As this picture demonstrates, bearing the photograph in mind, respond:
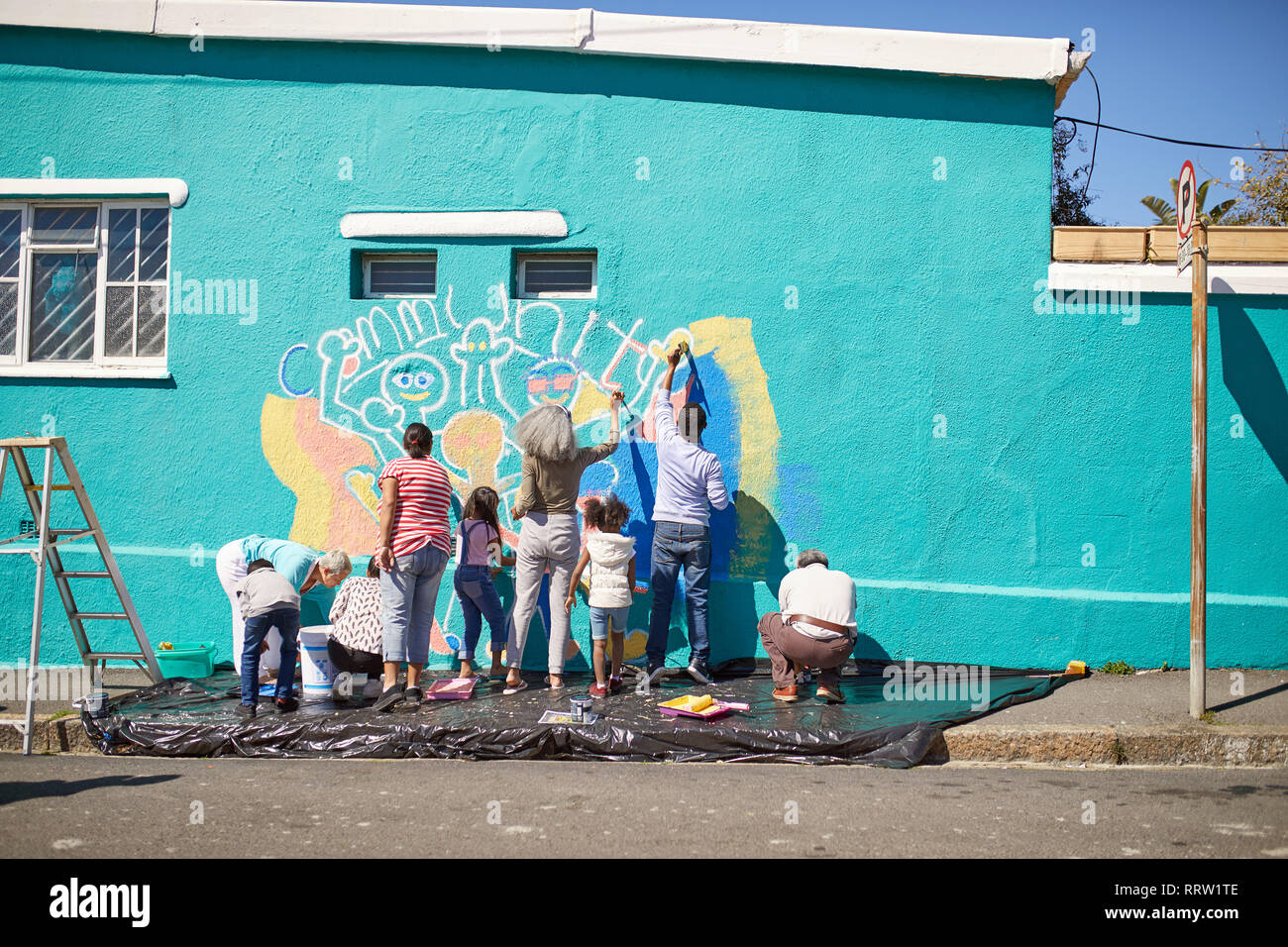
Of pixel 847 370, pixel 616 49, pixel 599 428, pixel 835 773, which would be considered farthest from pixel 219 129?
pixel 835 773

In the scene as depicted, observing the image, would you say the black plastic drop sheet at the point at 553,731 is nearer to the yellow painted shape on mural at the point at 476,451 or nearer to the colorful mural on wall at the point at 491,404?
the colorful mural on wall at the point at 491,404

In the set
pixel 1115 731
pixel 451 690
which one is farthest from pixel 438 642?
pixel 1115 731

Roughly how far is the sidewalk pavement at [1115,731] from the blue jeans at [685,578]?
1.82 m

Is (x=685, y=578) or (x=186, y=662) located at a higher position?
(x=685, y=578)

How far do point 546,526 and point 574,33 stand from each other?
3682mm

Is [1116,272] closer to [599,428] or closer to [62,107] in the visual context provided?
[599,428]

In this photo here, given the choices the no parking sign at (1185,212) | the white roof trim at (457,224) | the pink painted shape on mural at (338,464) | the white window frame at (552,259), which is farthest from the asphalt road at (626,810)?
the white roof trim at (457,224)

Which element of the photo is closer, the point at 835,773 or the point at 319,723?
the point at 835,773

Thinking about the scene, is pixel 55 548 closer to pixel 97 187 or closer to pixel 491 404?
pixel 97 187

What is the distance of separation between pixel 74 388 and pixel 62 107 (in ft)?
7.14

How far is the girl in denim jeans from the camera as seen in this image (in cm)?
666

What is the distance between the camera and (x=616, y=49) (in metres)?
7.27

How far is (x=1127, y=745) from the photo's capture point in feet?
17.6

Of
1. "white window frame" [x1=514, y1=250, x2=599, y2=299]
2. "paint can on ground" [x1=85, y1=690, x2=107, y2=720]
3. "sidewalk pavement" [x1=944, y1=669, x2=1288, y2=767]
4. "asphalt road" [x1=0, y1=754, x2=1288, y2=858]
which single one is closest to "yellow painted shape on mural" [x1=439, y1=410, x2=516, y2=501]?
"white window frame" [x1=514, y1=250, x2=599, y2=299]
